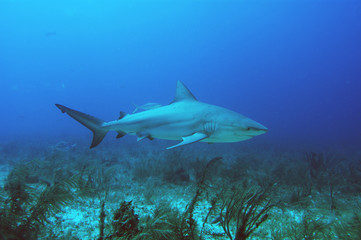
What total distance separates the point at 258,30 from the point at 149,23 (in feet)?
235

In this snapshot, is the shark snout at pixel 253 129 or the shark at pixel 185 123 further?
the shark at pixel 185 123

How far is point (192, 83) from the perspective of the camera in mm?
161750

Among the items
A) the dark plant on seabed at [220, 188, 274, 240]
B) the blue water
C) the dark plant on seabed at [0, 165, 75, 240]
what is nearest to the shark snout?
the dark plant on seabed at [220, 188, 274, 240]

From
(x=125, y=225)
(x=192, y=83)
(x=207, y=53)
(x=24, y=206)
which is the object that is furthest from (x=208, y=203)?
(x=192, y=83)

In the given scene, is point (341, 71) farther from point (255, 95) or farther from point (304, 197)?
point (304, 197)

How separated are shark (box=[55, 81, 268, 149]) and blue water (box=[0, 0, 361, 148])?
2946 inches

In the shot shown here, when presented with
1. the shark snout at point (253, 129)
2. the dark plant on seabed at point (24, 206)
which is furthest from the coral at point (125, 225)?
the shark snout at point (253, 129)

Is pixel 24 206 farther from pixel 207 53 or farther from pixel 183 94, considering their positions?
pixel 207 53

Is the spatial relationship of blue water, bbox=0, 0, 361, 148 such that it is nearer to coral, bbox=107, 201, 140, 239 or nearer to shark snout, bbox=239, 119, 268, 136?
shark snout, bbox=239, 119, 268, 136

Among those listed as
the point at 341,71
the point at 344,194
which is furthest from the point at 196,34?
the point at 344,194

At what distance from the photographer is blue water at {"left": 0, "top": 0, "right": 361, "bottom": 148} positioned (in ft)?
318

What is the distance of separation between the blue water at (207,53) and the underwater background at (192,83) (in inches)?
33.7

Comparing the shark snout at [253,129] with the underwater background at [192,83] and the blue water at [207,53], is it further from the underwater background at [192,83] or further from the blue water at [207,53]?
the blue water at [207,53]

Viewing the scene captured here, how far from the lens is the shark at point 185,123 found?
12.4 feet
